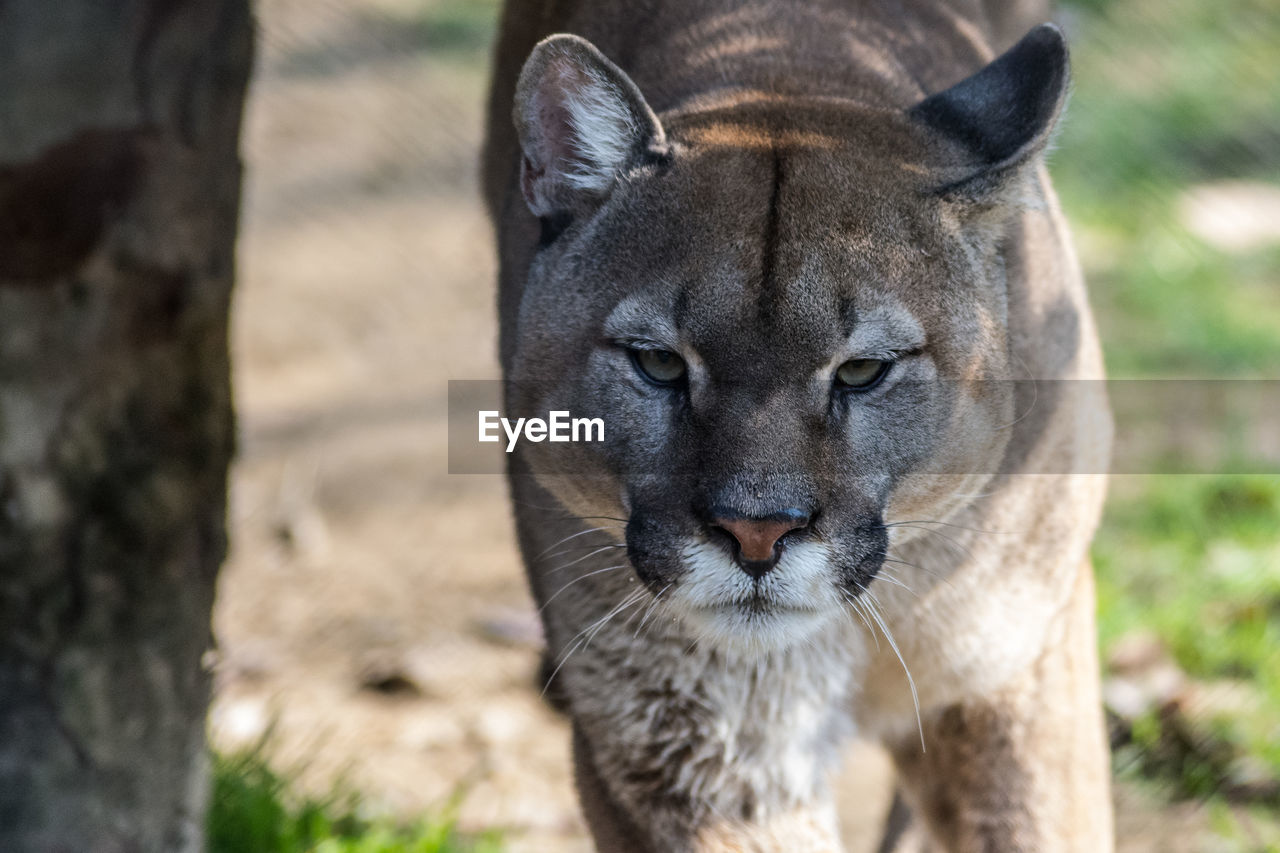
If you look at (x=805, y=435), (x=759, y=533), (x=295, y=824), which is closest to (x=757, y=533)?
(x=759, y=533)

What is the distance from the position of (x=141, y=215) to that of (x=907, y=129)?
134cm

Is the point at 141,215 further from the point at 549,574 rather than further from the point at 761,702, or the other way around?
the point at 761,702

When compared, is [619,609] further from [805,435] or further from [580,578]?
[805,435]

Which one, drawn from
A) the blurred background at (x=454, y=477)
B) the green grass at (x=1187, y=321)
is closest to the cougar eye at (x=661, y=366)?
the blurred background at (x=454, y=477)

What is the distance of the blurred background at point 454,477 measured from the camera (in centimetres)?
339

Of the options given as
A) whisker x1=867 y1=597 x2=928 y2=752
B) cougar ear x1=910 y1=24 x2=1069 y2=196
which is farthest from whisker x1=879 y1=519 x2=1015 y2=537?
cougar ear x1=910 y1=24 x2=1069 y2=196

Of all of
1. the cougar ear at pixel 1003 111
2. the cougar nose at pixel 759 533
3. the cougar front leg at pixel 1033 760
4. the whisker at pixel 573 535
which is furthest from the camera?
the cougar front leg at pixel 1033 760

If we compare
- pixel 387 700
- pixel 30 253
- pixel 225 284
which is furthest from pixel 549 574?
pixel 387 700

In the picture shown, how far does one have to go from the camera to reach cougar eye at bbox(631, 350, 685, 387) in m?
2.20

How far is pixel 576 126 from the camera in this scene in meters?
2.35

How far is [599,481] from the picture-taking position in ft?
7.64

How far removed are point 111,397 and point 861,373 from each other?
1.31m

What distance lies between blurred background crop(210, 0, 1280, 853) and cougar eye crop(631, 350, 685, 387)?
137 cm

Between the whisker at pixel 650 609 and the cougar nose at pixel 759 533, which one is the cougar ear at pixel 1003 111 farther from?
the whisker at pixel 650 609
